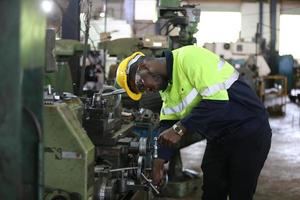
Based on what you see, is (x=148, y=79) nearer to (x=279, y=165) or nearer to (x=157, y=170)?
(x=157, y=170)

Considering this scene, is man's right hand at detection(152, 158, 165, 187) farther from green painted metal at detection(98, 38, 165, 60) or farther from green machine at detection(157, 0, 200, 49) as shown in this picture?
green painted metal at detection(98, 38, 165, 60)

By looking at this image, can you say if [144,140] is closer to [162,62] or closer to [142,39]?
[162,62]

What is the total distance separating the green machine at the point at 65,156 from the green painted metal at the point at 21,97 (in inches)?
14.2

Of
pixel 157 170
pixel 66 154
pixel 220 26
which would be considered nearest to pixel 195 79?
pixel 157 170

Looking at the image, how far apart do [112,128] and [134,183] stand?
28cm

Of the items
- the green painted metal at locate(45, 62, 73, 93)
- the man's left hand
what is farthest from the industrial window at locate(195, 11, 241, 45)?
the man's left hand

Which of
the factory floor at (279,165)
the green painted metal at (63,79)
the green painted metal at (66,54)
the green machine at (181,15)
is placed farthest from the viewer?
the green machine at (181,15)

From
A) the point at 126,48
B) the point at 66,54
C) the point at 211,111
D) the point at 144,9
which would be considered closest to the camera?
the point at 211,111

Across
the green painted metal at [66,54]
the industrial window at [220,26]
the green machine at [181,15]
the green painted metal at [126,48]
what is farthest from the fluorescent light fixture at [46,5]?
the industrial window at [220,26]

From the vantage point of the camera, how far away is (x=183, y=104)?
6.58 ft

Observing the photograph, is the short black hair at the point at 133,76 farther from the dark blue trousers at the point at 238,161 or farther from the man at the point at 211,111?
the dark blue trousers at the point at 238,161

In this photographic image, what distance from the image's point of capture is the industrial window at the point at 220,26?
11398mm

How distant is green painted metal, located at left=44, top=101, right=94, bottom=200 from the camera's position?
4.30 ft

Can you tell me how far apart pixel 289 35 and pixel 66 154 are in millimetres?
11044
